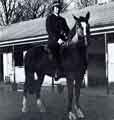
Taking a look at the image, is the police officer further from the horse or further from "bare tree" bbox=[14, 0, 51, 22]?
"bare tree" bbox=[14, 0, 51, 22]

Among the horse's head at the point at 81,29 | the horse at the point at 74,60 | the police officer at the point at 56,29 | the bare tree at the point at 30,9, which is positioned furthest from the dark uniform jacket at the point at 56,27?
the bare tree at the point at 30,9

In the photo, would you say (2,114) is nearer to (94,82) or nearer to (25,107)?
(25,107)

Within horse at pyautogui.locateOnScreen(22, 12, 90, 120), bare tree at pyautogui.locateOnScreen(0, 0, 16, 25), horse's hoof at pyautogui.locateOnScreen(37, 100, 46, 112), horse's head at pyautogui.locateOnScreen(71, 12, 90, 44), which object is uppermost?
bare tree at pyautogui.locateOnScreen(0, 0, 16, 25)

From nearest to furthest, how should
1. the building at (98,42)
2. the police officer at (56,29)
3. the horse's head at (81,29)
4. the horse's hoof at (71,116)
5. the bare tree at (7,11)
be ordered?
1. the horse's head at (81,29)
2. the horse's hoof at (71,116)
3. the police officer at (56,29)
4. the building at (98,42)
5. the bare tree at (7,11)

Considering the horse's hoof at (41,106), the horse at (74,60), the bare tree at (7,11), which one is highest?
the bare tree at (7,11)

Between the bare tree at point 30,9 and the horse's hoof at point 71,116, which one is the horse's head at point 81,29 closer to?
the horse's hoof at point 71,116

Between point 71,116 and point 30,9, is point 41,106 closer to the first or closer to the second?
point 71,116

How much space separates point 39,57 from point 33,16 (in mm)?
45726

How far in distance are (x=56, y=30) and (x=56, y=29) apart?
2 centimetres

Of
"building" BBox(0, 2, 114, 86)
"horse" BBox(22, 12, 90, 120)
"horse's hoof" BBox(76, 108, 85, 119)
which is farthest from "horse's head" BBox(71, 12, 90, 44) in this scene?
"building" BBox(0, 2, 114, 86)

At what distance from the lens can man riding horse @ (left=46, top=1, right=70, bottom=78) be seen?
27.8 feet

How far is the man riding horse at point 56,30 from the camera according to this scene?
334 inches

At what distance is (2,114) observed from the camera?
29.8 ft

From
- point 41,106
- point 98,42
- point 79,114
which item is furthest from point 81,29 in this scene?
point 98,42
